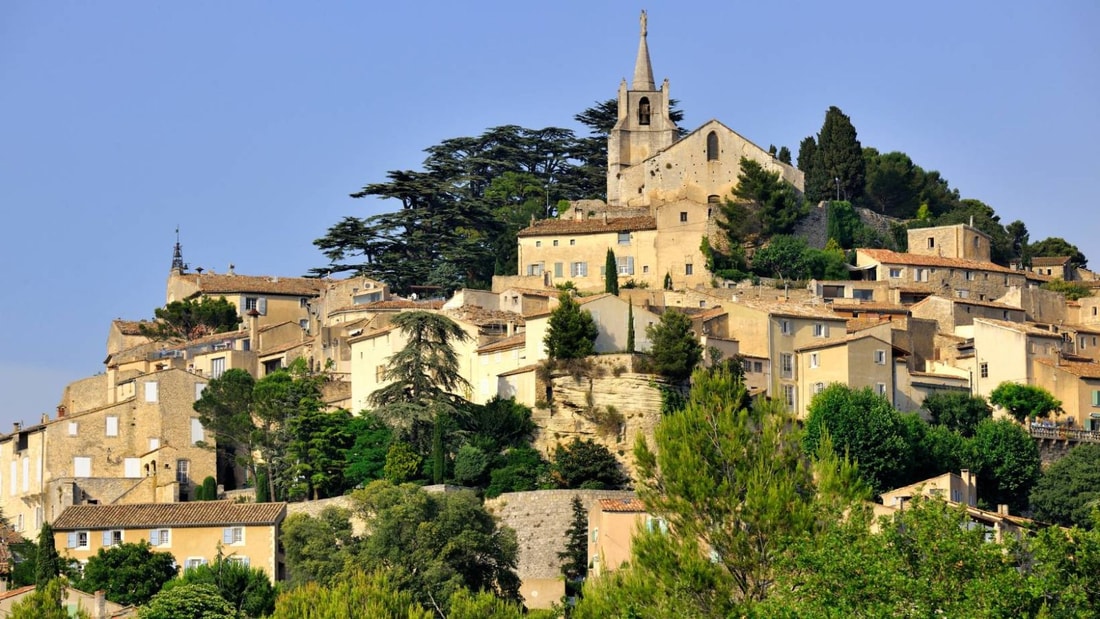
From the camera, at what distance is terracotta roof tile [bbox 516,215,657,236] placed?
3167 inches

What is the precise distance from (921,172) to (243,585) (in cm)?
5330

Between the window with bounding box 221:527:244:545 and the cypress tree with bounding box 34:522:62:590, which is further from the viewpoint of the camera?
the window with bounding box 221:527:244:545

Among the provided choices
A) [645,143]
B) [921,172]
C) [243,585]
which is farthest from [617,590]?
[921,172]

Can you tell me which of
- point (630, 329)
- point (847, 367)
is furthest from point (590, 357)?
point (847, 367)

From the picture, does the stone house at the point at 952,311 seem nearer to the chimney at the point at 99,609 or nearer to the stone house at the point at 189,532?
the stone house at the point at 189,532

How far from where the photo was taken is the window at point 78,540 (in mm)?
59438

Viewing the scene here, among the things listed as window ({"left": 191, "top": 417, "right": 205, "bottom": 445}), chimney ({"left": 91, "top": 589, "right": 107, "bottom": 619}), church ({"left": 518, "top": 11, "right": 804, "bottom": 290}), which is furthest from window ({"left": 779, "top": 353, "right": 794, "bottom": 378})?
chimney ({"left": 91, "top": 589, "right": 107, "bottom": 619})

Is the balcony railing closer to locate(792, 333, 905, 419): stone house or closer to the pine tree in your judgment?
locate(792, 333, 905, 419): stone house

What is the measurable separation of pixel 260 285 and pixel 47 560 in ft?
91.5

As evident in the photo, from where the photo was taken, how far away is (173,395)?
222 feet

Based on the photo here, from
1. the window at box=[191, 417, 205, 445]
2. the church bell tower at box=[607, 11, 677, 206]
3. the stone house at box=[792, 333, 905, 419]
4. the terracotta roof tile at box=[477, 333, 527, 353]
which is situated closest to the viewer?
the stone house at box=[792, 333, 905, 419]

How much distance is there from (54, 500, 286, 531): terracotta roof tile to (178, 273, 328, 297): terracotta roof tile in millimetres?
22359

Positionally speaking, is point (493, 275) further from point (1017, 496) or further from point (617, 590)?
point (617, 590)

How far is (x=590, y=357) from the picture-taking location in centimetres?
6419
